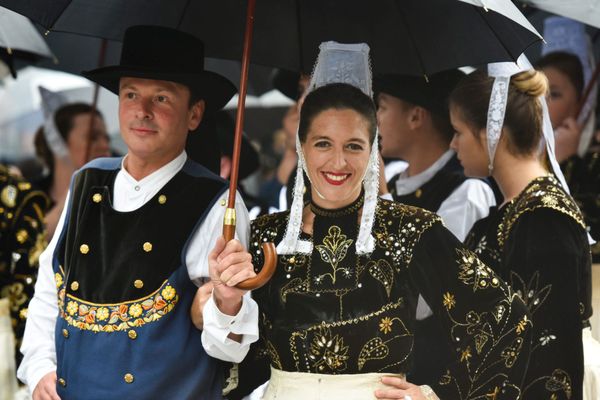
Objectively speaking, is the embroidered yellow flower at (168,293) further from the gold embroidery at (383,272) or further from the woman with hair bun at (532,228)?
the woman with hair bun at (532,228)

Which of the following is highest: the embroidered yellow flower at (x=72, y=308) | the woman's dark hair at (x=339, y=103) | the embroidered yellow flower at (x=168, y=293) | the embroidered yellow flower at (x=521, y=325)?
the woman's dark hair at (x=339, y=103)

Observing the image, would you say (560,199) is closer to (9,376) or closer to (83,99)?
(9,376)

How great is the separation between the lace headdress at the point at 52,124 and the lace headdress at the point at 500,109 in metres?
3.41

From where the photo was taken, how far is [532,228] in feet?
14.1

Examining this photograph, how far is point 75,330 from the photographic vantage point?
385 cm

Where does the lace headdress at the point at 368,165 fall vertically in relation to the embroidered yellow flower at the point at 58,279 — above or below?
above

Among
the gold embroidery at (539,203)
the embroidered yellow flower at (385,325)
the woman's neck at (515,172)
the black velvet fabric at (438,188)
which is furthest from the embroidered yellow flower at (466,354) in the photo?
the black velvet fabric at (438,188)

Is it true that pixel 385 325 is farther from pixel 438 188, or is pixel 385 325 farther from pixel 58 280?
pixel 438 188

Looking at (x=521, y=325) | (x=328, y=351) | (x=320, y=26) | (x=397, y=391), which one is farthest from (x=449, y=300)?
(x=320, y=26)

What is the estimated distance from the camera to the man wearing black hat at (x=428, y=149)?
16.8 feet

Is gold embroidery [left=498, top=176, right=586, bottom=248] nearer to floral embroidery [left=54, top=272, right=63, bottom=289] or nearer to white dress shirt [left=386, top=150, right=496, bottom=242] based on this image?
white dress shirt [left=386, top=150, right=496, bottom=242]

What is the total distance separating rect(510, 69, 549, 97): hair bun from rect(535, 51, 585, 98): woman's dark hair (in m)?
1.85

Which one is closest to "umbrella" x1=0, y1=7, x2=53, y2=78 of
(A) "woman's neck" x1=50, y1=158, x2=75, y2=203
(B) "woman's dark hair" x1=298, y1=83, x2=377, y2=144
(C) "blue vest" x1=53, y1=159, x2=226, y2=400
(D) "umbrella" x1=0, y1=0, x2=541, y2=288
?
(A) "woman's neck" x1=50, y1=158, x2=75, y2=203

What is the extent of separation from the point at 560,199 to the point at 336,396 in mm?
1290
